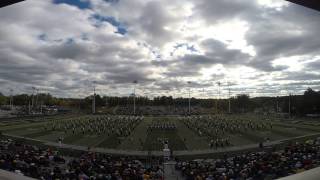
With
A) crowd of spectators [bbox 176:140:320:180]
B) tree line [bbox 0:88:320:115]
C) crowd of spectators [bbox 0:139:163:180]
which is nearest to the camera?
crowd of spectators [bbox 176:140:320:180]

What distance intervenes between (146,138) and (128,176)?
2686 cm

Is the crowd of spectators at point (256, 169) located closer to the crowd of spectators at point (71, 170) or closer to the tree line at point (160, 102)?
the crowd of spectators at point (71, 170)

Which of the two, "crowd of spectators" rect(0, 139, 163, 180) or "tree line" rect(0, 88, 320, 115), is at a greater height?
"tree line" rect(0, 88, 320, 115)

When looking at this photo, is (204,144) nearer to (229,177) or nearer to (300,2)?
(229,177)

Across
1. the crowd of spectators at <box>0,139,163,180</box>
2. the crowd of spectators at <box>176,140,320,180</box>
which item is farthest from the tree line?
the crowd of spectators at <box>0,139,163,180</box>

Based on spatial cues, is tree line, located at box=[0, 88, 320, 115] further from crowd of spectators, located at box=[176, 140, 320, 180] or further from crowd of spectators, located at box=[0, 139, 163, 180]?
crowd of spectators, located at box=[0, 139, 163, 180]

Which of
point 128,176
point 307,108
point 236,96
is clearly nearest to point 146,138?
point 128,176

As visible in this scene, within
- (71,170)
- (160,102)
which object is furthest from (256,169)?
(160,102)

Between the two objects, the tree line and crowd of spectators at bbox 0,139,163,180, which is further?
the tree line

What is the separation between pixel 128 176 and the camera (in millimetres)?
20438

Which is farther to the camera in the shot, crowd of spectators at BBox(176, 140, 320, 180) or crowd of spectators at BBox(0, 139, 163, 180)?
crowd of spectators at BBox(0, 139, 163, 180)

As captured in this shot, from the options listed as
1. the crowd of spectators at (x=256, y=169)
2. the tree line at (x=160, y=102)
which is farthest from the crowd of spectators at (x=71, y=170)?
the tree line at (x=160, y=102)

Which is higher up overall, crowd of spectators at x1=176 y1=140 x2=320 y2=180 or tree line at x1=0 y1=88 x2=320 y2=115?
tree line at x1=0 y1=88 x2=320 y2=115

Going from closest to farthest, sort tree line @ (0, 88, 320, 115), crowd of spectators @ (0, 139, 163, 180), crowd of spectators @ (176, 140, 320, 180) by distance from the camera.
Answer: crowd of spectators @ (176, 140, 320, 180)
crowd of spectators @ (0, 139, 163, 180)
tree line @ (0, 88, 320, 115)
